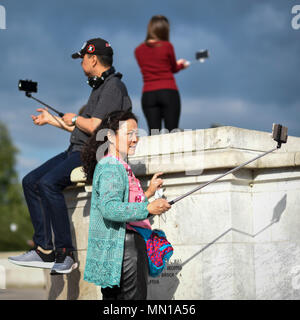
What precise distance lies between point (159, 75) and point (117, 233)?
3303 mm

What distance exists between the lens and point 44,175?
4871 millimetres

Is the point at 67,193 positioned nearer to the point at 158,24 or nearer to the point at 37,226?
the point at 37,226

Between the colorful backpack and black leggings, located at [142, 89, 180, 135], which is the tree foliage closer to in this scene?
black leggings, located at [142, 89, 180, 135]

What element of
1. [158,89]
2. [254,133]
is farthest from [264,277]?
[158,89]

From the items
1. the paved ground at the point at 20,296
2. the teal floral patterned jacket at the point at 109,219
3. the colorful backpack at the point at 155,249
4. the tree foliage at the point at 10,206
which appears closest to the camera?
the teal floral patterned jacket at the point at 109,219

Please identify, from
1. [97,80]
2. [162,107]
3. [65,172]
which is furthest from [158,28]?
[65,172]

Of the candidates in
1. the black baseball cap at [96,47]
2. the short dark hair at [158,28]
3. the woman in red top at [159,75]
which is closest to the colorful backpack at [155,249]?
the black baseball cap at [96,47]

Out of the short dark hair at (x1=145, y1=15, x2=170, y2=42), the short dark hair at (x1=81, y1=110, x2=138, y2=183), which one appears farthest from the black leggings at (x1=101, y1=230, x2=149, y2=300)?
the short dark hair at (x1=145, y1=15, x2=170, y2=42)

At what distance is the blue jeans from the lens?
4.80 meters

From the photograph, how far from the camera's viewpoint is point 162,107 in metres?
6.75

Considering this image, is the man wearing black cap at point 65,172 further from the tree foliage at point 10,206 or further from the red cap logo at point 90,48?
the tree foliage at point 10,206

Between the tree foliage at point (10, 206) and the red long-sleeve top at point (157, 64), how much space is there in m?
20.7

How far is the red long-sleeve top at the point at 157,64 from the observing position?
6672mm

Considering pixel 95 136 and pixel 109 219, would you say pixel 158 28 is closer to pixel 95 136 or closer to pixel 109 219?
pixel 95 136
